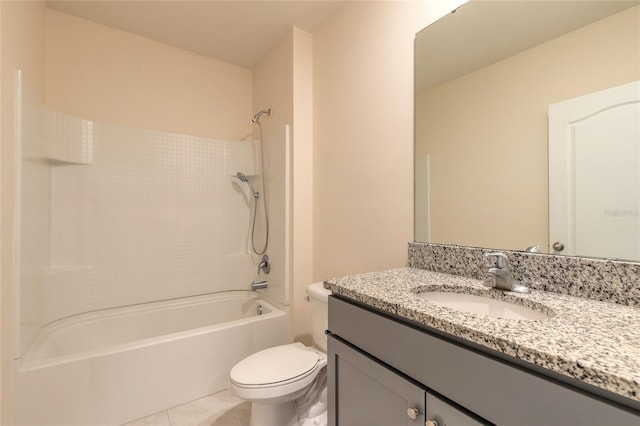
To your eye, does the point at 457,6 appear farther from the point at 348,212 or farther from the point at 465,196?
the point at 348,212

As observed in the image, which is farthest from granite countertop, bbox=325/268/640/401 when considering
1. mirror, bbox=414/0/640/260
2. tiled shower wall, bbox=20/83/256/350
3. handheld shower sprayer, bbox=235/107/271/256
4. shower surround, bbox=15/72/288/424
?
tiled shower wall, bbox=20/83/256/350

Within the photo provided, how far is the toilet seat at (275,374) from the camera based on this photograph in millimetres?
1253

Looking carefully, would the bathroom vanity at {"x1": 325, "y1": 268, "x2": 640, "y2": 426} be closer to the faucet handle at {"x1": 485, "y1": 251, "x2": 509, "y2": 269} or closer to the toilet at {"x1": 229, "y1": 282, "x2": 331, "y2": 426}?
the faucet handle at {"x1": 485, "y1": 251, "x2": 509, "y2": 269}

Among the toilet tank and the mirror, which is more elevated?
the mirror

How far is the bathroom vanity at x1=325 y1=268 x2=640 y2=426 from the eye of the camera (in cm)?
44

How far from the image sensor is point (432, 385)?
648mm

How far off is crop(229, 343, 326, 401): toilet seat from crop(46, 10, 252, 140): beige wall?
1956 mm

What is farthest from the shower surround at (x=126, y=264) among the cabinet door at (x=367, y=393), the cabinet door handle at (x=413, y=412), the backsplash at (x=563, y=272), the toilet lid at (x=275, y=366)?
the cabinet door handle at (x=413, y=412)

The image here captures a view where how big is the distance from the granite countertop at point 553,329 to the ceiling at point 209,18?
184 centimetres

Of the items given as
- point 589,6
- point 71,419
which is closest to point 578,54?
point 589,6

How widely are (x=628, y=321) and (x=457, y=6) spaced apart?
4.17ft

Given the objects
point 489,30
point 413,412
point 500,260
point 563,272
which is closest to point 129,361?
point 413,412

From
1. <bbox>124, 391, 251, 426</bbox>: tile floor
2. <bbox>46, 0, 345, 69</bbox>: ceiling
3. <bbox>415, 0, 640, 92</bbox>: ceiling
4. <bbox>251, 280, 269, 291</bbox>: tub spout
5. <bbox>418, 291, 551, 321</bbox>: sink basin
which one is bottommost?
<bbox>124, 391, 251, 426</bbox>: tile floor

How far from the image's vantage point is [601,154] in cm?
84
